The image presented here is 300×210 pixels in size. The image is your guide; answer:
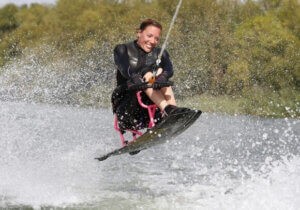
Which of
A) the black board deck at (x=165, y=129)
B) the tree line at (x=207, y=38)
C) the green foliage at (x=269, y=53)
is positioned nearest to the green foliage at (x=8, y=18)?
the tree line at (x=207, y=38)

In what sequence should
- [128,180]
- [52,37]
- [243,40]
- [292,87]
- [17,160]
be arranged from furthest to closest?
A: [52,37]
[243,40]
[292,87]
[17,160]
[128,180]

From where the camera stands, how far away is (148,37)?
614 cm

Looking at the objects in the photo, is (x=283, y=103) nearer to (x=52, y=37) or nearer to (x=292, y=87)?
(x=292, y=87)

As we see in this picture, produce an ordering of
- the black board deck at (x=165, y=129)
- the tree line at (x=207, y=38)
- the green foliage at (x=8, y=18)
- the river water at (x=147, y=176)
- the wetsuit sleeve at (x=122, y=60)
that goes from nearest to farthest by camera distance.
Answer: the black board deck at (x=165, y=129) → the river water at (x=147, y=176) → the wetsuit sleeve at (x=122, y=60) → the tree line at (x=207, y=38) → the green foliage at (x=8, y=18)

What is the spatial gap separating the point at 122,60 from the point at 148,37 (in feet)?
1.37

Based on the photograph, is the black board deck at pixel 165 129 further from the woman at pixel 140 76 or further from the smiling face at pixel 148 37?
the smiling face at pixel 148 37

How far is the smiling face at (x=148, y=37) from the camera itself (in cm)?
607

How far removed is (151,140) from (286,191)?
169cm

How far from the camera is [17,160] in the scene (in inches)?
325

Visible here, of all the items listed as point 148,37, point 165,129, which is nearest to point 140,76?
point 148,37

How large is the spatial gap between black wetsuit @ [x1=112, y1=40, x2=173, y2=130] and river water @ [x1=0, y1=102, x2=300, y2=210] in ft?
3.18

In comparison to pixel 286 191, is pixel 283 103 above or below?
below

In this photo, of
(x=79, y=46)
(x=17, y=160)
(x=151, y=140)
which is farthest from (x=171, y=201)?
(x=79, y=46)

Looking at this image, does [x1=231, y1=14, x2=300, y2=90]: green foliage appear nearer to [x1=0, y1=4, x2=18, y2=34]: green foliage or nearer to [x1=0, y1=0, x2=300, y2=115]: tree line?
[x1=0, y1=0, x2=300, y2=115]: tree line
